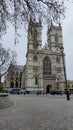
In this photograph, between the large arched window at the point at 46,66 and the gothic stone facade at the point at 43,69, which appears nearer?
the gothic stone facade at the point at 43,69

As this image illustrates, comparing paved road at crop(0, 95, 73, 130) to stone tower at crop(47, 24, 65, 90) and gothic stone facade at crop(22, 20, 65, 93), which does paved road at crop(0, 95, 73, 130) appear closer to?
gothic stone facade at crop(22, 20, 65, 93)

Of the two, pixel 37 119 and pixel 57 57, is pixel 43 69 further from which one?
pixel 37 119

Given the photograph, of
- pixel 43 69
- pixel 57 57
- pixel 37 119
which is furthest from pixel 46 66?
pixel 37 119

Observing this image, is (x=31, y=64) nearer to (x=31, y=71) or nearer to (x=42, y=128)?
(x=31, y=71)

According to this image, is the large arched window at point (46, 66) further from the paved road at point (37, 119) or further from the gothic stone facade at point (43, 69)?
the paved road at point (37, 119)

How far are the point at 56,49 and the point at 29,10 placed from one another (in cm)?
9024

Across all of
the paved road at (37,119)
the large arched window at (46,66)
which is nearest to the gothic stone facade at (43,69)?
the large arched window at (46,66)

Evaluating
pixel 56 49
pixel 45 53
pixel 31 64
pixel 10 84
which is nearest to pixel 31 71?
pixel 31 64

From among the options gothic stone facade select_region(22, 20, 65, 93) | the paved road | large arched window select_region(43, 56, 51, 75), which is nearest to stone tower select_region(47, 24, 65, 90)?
gothic stone facade select_region(22, 20, 65, 93)

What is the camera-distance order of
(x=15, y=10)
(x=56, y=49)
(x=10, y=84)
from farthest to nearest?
(x=10, y=84) < (x=56, y=49) < (x=15, y=10)

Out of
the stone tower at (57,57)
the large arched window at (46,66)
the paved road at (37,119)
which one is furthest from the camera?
the large arched window at (46,66)

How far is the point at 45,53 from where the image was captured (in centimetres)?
9531

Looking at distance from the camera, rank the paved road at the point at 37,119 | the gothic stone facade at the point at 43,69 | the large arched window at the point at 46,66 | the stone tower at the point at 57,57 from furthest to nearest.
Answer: the large arched window at the point at 46,66
the stone tower at the point at 57,57
the gothic stone facade at the point at 43,69
the paved road at the point at 37,119

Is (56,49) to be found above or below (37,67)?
above
